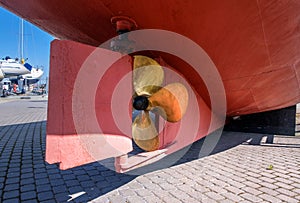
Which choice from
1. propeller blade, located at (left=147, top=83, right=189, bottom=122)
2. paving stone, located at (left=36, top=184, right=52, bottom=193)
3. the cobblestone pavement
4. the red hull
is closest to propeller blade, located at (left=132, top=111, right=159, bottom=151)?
propeller blade, located at (left=147, top=83, right=189, bottom=122)

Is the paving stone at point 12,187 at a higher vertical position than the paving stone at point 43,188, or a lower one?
higher

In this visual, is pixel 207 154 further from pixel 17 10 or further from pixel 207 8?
pixel 17 10

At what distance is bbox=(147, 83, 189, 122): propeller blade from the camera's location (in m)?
2.65

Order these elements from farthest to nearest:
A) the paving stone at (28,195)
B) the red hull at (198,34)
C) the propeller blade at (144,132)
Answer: the propeller blade at (144,132) → the paving stone at (28,195) → the red hull at (198,34)

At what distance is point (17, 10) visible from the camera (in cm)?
277

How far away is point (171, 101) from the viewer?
2781mm

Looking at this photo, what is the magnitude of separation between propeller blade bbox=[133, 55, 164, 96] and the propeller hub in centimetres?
5

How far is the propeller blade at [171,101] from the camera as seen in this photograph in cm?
265

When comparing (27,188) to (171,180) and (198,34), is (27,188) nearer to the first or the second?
(171,180)

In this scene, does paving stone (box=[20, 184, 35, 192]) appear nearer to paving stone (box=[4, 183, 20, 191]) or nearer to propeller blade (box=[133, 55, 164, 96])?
paving stone (box=[4, 183, 20, 191])

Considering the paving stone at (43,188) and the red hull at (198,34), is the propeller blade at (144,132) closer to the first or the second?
the red hull at (198,34)

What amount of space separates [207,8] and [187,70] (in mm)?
1003

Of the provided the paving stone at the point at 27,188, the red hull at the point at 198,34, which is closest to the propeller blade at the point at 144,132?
Answer: the red hull at the point at 198,34

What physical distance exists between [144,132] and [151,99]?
16.8 inches
